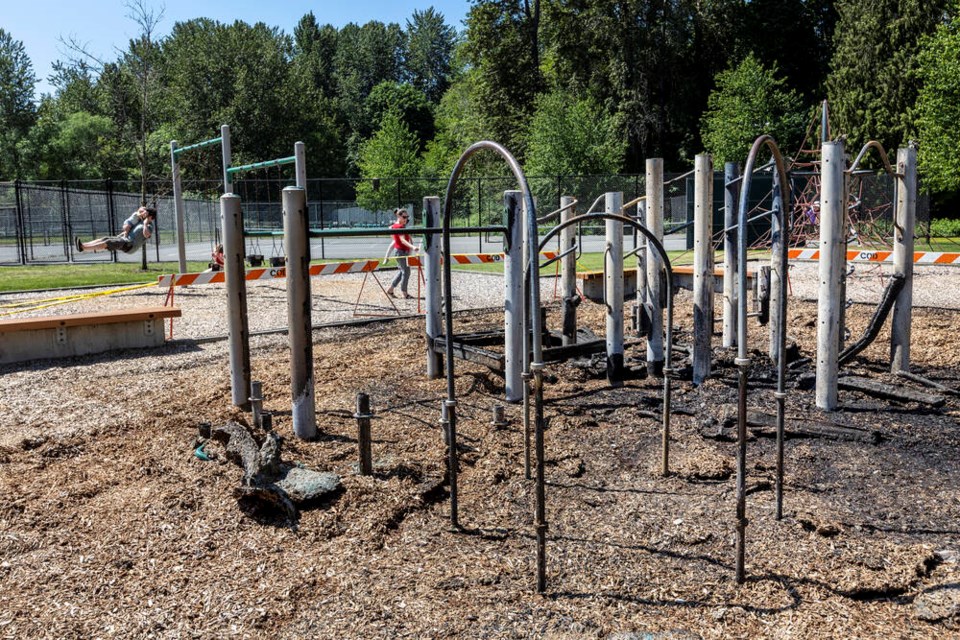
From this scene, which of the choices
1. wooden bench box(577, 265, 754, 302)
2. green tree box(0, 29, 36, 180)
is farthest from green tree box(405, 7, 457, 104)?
wooden bench box(577, 265, 754, 302)

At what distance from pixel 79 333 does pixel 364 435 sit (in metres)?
5.05

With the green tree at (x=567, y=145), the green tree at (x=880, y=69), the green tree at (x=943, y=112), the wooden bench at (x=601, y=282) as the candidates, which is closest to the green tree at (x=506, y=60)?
the green tree at (x=567, y=145)

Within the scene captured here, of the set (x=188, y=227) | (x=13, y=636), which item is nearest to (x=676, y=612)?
(x=13, y=636)

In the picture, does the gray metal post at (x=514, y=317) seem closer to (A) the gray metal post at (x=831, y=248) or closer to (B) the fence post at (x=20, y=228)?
(A) the gray metal post at (x=831, y=248)

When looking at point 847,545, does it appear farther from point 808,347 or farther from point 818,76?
point 818,76

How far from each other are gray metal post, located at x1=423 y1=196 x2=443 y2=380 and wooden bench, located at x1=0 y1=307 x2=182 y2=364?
3.09m

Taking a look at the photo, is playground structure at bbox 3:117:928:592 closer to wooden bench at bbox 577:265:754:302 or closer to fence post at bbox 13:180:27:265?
wooden bench at bbox 577:265:754:302

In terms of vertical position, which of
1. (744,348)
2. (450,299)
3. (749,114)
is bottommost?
(744,348)

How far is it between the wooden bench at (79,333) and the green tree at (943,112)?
88.8ft

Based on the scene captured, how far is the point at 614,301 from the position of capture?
6.47 metres

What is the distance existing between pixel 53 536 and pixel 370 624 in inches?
66.5

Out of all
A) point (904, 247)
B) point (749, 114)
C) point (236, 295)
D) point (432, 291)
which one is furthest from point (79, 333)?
point (749, 114)

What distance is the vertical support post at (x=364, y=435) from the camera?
4.27 meters

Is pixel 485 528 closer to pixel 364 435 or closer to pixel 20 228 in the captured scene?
pixel 364 435
